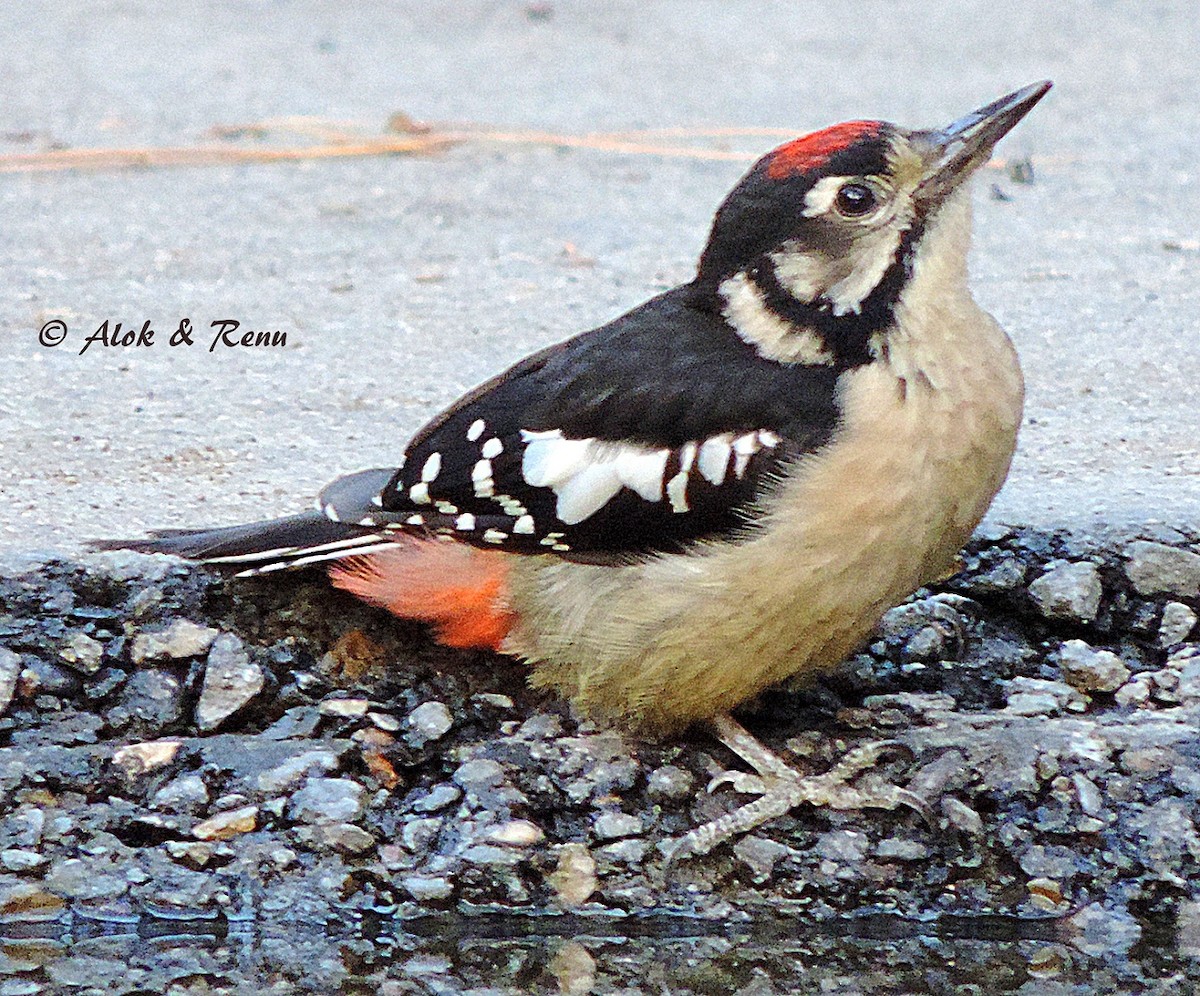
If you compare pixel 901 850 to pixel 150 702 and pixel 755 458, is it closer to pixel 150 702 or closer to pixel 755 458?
pixel 755 458

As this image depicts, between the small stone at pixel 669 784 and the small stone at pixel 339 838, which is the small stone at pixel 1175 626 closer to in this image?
the small stone at pixel 669 784

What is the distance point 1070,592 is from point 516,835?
1.03 meters

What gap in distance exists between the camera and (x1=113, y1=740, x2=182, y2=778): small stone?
3.01 metres

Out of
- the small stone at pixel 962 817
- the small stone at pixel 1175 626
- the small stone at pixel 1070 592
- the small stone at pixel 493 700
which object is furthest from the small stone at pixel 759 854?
the small stone at pixel 1175 626

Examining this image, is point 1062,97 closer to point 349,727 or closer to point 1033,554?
point 1033,554

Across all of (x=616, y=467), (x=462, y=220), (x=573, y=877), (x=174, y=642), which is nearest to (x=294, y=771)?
(x=174, y=642)

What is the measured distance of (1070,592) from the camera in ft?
10.7

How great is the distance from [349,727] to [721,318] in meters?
0.86

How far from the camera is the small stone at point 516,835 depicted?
291 cm

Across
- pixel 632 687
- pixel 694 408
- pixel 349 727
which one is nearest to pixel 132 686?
pixel 349 727

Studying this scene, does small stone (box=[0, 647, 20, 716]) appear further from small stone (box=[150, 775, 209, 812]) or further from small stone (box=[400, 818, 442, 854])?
small stone (box=[400, 818, 442, 854])

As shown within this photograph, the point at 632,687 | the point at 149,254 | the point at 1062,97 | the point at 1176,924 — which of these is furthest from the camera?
the point at 1062,97

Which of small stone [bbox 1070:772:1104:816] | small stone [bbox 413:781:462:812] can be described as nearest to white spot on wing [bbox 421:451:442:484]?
small stone [bbox 413:781:462:812]

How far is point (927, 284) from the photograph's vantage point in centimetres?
294
